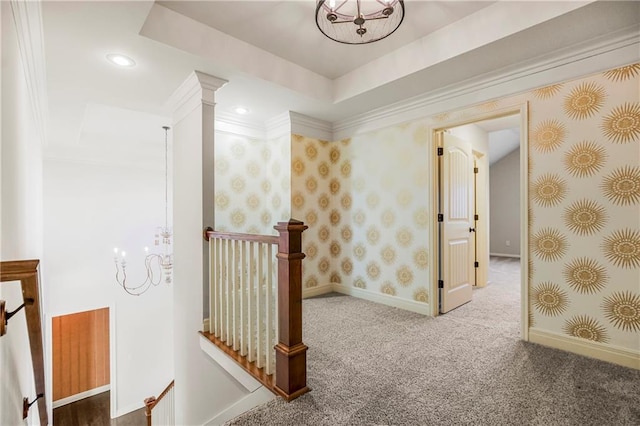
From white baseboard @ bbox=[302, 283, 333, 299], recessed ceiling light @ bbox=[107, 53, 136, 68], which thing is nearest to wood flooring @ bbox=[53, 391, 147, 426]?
white baseboard @ bbox=[302, 283, 333, 299]

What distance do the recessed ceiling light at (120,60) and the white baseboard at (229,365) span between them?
2.32m

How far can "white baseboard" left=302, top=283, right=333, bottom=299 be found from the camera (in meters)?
3.71

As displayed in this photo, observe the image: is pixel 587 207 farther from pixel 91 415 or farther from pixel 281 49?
pixel 91 415

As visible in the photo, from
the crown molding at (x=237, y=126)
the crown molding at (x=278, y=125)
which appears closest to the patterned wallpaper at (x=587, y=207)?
the crown molding at (x=278, y=125)

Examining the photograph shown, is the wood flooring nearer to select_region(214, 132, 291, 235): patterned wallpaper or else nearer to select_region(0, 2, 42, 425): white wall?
select_region(214, 132, 291, 235): patterned wallpaper

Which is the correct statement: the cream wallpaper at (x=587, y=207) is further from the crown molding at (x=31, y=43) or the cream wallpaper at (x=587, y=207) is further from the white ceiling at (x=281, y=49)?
the crown molding at (x=31, y=43)

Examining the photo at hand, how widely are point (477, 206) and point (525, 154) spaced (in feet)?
6.94

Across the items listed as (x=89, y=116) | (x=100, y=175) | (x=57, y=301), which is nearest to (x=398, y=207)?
(x=89, y=116)

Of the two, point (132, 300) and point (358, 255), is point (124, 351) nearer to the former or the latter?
point (132, 300)

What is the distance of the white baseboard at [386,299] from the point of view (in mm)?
3105

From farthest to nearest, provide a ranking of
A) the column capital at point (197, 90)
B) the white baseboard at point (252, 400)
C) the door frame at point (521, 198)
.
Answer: the column capital at point (197, 90) < the door frame at point (521, 198) < the white baseboard at point (252, 400)

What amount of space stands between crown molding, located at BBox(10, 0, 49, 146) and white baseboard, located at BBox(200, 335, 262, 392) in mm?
2299

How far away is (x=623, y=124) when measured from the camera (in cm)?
202

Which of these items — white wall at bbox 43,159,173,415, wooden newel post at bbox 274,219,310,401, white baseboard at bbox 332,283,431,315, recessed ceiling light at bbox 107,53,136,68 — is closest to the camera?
wooden newel post at bbox 274,219,310,401
